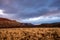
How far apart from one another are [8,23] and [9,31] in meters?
1.65

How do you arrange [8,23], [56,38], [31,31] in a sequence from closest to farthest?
[56,38], [31,31], [8,23]

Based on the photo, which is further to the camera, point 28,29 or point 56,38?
point 28,29

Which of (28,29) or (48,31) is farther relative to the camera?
(28,29)

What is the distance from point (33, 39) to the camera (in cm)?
759

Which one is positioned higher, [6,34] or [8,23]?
[8,23]

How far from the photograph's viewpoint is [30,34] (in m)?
7.77

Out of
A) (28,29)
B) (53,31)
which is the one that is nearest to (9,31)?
(28,29)

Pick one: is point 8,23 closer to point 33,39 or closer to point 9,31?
point 9,31

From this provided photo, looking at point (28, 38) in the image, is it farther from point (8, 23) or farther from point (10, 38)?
point (8, 23)

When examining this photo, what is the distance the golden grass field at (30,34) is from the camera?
7.52 m

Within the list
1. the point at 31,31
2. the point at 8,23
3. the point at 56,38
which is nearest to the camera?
the point at 56,38

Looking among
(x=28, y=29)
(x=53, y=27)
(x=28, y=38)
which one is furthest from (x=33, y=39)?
(x=53, y=27)

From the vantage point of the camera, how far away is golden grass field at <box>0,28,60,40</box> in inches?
296

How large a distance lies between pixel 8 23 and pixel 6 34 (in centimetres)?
173
